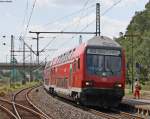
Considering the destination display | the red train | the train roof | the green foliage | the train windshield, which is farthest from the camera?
the green foliage

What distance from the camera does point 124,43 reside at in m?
99.9

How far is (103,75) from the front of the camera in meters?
26.8

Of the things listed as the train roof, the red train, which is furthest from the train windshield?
the train roof

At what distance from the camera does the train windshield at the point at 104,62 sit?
88.1 ft

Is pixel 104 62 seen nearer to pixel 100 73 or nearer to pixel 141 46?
pixel 100 73

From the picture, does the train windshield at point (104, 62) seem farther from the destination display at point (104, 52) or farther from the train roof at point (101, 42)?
the train roof at point (101, 42)

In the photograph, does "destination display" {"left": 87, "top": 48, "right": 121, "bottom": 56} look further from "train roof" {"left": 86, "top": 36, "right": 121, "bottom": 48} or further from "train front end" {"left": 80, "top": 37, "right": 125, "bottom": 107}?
"train roof" {"left": 86, "top": 36, "right": 121, "bottom": 48}

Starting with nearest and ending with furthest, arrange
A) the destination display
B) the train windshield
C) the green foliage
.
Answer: the train windshield, the destination display, the green foliage

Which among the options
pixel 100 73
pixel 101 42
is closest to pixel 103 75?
pixel 100 73

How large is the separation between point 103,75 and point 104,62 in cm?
69

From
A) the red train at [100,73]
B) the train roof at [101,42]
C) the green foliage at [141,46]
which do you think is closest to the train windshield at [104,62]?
the red train at [100,73]

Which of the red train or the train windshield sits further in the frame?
the train windshield

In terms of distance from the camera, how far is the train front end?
26.7 m

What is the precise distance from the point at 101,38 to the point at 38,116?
631 cm
